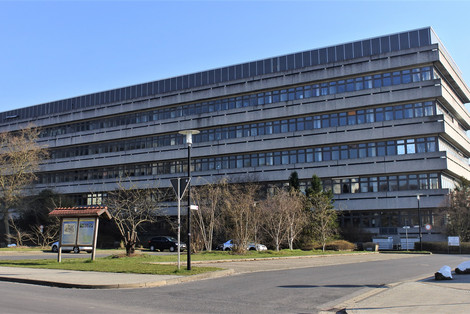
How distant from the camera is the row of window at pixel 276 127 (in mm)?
51875

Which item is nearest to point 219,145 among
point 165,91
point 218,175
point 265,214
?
point 218,175

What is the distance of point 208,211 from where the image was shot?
3806cm

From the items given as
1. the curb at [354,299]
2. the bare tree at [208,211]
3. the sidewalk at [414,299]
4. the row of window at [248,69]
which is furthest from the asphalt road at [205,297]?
the row of window at [248,69]

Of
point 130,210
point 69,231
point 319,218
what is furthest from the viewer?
point 319,218

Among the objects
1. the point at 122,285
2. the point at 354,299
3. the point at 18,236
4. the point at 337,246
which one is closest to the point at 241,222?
the point at 337,246

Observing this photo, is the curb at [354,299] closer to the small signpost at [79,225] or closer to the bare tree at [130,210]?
the small signpost at [79,225]

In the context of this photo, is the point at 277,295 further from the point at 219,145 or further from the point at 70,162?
the point at 70,162

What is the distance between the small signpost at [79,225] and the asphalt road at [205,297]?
673cm

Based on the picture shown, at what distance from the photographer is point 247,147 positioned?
59.9 m

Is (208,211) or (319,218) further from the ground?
(208,211)

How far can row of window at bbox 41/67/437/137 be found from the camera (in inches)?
2066

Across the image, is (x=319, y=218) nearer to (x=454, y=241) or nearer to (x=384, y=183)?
(x=454, y=241)

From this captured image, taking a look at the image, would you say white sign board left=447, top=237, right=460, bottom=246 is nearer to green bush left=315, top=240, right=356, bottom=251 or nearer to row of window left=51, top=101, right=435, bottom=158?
green bush left=315, top=240, right=356, bottom=251

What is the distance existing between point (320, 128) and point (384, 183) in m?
9.99
